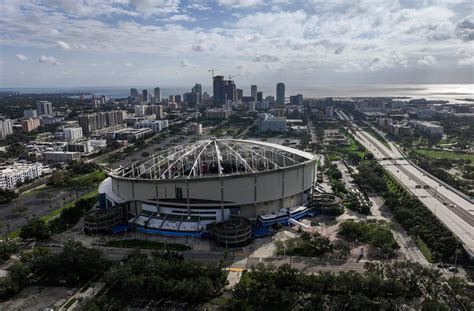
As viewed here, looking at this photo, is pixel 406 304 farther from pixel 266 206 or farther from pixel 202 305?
pixel 266 206

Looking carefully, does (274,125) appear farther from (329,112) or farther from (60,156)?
(60,156)

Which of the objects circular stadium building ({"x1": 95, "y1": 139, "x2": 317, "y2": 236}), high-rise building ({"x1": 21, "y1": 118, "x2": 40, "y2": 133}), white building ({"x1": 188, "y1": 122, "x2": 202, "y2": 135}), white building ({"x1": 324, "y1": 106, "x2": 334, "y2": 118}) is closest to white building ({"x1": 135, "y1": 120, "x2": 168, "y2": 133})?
white building ({"x1": 188, "y1": 122, "x2": 202, "y2": 135})

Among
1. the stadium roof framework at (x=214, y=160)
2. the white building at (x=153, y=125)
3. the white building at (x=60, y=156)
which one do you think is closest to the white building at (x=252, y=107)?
the white building at (x=153, y=125)

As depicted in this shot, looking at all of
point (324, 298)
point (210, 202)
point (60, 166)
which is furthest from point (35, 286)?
point (60, 166)

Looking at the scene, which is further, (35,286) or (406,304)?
(35,286)

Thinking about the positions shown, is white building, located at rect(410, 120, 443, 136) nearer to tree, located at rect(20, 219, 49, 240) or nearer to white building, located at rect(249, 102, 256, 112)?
white building, located at rect(249, 102, 256, 112)

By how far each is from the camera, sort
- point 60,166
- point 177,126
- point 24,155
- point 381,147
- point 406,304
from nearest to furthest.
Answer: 1. point 406,304
2. point 60,166
3. point 24,155
4. point 381,147
5. point 177,126

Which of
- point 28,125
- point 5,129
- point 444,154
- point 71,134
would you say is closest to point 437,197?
point 444,154
